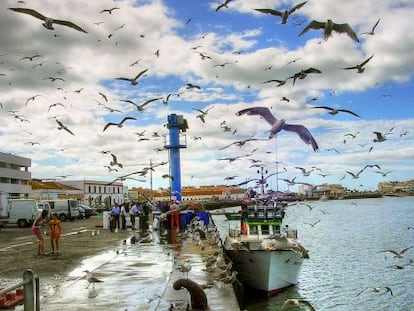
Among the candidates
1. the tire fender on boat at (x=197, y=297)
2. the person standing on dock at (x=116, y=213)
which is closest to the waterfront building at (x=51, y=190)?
the person standing on dock at (x=116, y=213)

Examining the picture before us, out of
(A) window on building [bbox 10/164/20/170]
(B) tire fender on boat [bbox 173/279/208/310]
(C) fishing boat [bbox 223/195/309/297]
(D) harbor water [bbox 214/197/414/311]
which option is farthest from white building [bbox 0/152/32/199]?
(B) tire fender on boat [bbox 173/279/208/310]

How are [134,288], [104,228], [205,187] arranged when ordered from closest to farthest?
[134,288]
[104,228]
[205,187]

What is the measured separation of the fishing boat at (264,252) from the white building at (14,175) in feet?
229

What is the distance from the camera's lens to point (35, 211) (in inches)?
1784

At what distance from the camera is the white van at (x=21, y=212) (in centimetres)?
4466

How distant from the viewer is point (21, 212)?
44.7 m

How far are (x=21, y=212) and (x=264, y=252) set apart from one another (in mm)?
29365

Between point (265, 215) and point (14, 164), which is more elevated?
point (14, 164)

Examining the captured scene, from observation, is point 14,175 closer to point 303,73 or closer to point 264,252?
point 264,252

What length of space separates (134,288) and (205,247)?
9.68m

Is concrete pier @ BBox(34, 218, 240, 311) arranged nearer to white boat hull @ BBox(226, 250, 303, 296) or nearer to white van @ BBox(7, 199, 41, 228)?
white boat hull @ BBox(226, 250, 303, 296)

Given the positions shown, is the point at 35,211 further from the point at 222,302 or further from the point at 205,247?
the point at 222,302

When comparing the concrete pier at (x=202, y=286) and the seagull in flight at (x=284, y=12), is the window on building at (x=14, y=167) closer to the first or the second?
the concrete pier at (x=202, y=286)

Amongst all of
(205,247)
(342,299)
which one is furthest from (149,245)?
(342,299)
